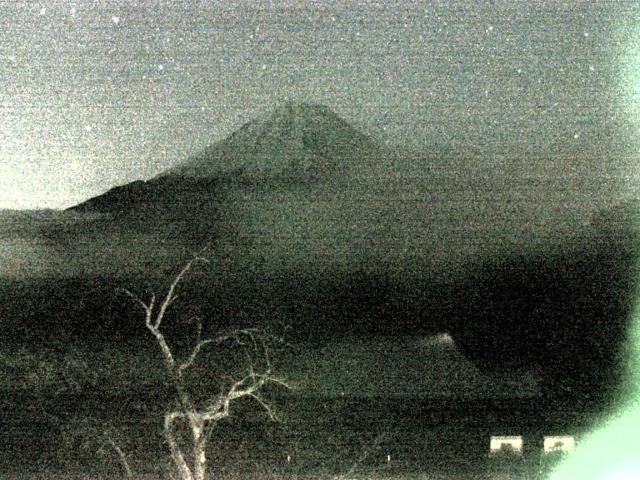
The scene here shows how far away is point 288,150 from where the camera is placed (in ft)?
129

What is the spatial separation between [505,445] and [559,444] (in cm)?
63

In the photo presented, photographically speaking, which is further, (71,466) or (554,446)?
(554,446)

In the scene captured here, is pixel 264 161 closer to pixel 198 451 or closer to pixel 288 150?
pixel 288 150

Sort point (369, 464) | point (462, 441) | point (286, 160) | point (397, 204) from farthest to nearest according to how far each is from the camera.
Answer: point (286, 160), point (397, 204), point (462, 441), point (369, 464)

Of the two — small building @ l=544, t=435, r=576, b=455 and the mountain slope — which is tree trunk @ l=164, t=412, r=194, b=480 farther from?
the mountain slope

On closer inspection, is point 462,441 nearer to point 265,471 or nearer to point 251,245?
point 265,471

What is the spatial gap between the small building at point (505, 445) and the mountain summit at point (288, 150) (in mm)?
26974

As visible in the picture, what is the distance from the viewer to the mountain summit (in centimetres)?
3503

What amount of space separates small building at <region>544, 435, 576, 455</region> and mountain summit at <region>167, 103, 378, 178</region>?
2735cm

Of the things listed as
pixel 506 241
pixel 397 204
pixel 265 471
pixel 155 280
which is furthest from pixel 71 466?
pixel 397 204

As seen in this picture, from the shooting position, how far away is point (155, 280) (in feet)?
54.4

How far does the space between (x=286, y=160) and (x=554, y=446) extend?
31555 mm

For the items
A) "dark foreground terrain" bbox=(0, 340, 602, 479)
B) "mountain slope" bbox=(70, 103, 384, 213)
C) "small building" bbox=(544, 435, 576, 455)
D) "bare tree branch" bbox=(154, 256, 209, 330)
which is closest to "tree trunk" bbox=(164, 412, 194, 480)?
"bare tree branch" bbox=(154, 256, 209, 330)

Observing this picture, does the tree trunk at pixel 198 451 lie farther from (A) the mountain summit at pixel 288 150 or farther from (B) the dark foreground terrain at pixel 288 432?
(A) the mountain summit at pixel 288 150
